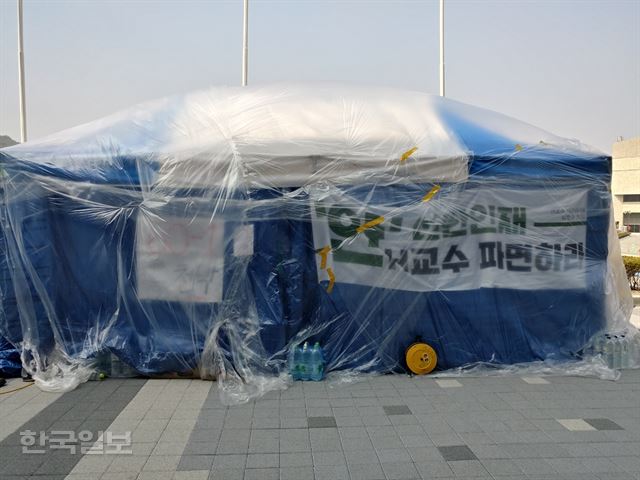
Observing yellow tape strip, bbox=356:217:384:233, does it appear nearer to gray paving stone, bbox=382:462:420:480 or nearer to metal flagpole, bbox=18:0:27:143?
gray paving stone, bbox=382:462:420:480

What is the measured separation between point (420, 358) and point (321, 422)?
164 centimetres

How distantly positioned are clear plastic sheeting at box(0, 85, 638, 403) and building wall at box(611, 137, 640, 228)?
52.6m

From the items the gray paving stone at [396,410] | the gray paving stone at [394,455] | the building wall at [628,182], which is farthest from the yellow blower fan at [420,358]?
the building wall at [628,182]

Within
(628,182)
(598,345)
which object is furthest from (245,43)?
(628,182)

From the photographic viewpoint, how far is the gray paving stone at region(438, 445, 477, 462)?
3770mm

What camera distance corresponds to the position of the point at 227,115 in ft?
19.7

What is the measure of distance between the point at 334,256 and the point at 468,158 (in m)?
1.83

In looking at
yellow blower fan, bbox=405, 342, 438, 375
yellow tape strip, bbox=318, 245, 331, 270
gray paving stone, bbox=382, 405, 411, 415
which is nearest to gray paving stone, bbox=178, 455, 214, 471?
gray paving stone, bbox=382, 405, 411, 415

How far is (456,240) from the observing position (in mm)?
5777

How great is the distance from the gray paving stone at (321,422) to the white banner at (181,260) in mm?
1779

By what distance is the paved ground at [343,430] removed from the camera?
361 centimetres

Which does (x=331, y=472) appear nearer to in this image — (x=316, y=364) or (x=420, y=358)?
(x=316, y=364)

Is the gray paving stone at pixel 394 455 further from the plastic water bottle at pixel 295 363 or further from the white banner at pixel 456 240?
the white banner at pixel 456 240

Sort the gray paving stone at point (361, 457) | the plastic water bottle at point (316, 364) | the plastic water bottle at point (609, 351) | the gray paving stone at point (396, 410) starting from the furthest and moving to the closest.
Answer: the plastic water bottle at point (609, 351), the plastic water bottle at point (316, 364), the gray paving stone at point (396, 410), the gray paving stone at point (361, 457)
